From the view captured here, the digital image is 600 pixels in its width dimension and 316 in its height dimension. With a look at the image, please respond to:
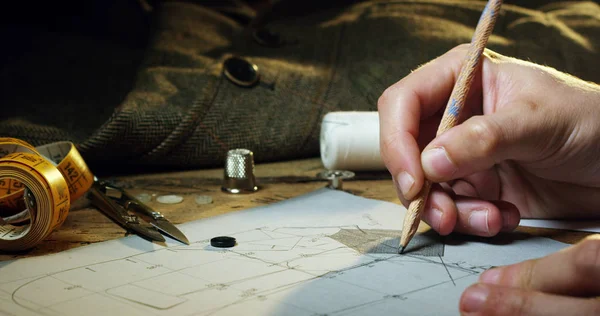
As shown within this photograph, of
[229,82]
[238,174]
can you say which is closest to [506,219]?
[238,174]

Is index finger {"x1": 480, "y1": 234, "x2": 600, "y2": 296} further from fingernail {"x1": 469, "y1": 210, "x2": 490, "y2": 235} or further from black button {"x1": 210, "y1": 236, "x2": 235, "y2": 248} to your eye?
black button {"x1": 210, "y1": 236, "x2": 235, "y2": 248}

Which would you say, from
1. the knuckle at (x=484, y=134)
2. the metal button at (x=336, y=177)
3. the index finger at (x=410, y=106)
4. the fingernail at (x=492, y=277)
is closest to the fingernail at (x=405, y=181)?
the index finger at (x=410, y=106)

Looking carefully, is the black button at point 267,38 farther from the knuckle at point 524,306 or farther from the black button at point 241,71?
the knuckle at point 524,306

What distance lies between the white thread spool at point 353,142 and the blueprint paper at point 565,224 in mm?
411

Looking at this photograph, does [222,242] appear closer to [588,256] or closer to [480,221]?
[480,221]

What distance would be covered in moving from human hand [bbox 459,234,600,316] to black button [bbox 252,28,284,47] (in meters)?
1.16

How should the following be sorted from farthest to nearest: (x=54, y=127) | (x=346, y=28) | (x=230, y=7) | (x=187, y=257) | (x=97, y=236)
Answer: (x=230, y=7)
(x=346, y=28)
(x=54, y=127)
(x=97, y=236)
(x=187, y=257)

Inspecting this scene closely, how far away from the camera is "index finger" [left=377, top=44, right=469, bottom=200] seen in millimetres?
904

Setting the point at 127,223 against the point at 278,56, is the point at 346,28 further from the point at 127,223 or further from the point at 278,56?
the point at 127,223

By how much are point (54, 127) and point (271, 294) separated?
0.93 m

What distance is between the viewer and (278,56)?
5.56 ft

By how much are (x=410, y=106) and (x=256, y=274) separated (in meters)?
0.34

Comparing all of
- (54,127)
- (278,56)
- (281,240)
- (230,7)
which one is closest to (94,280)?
(281,240)

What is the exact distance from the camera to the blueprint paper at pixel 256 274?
0.72m
